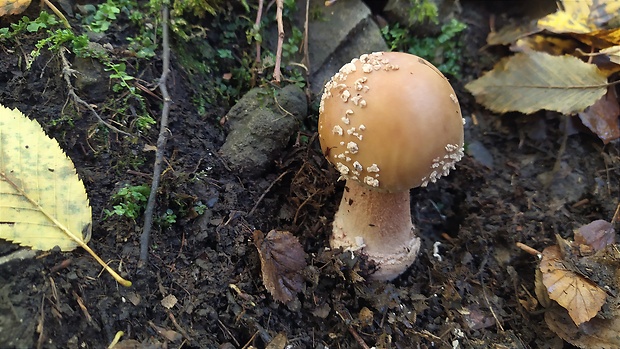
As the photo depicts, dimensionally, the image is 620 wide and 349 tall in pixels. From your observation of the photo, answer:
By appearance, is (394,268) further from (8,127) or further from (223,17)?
(8,127)

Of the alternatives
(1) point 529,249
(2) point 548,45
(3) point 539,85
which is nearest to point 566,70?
(3) point 539,85

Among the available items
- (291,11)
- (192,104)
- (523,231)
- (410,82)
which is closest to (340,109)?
(410,82)

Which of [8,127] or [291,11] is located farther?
[291,11]

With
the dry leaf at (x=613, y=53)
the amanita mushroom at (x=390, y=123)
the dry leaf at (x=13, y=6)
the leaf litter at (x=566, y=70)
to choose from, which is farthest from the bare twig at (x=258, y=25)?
the dry leaf at (x=613, y=53)

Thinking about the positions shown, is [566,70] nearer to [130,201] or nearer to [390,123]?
[390,123]

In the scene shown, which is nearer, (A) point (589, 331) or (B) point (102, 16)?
(A) point (589, 331)

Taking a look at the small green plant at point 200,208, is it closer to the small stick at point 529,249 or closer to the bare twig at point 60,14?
the bare twig at point 60,14

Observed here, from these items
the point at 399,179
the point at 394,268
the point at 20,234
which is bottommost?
the point at 394,268
